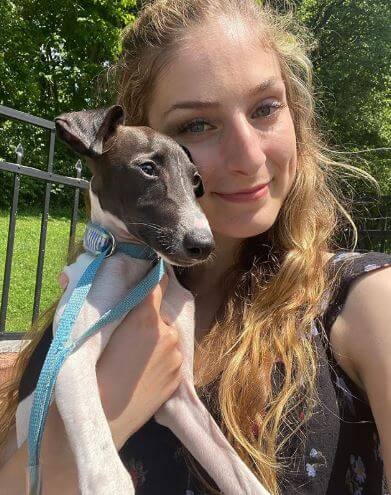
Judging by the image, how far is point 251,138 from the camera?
1.95 m

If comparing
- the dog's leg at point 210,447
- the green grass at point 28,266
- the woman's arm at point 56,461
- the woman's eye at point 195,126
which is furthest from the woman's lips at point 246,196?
the green grass at point 28,266

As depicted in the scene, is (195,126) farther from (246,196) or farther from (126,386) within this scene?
(126,386)

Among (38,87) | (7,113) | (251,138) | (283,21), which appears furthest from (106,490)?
(38,87)

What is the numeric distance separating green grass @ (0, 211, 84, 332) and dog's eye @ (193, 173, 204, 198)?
3.07 m

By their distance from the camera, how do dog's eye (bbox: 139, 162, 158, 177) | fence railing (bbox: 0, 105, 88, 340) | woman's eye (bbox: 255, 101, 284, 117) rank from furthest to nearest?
fence railing (bbox: 0, 105, 88, 340) → woman's eye (bbox: 255, 101, 284, 117) → dog's eye (bbox: 139, 162, 158, 177)

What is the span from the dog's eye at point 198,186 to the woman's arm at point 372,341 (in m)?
0.58

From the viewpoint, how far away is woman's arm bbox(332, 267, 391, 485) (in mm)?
1598

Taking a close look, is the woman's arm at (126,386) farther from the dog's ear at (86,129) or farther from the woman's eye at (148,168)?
the dog's ear at (86,129)

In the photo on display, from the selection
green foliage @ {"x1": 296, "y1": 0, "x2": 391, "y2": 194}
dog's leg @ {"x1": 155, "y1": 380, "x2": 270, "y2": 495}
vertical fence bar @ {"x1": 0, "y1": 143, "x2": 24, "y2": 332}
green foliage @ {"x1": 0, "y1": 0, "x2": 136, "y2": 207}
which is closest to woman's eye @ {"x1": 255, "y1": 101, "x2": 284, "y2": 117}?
dog's leg @ {"x1": 155, "y1": 380, "x2": 270, "y2": 495}

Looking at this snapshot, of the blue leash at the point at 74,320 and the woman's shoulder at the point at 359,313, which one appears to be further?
the woman's shoulder at the point at 359,313

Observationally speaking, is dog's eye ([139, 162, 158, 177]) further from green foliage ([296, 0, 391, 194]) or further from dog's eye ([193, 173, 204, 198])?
green foliage ([296, 0, 391, 194])

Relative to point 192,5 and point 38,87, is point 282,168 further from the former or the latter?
point 38,87

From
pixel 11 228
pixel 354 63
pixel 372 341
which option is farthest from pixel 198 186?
pixel 354 63

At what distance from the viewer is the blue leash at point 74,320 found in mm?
1543
